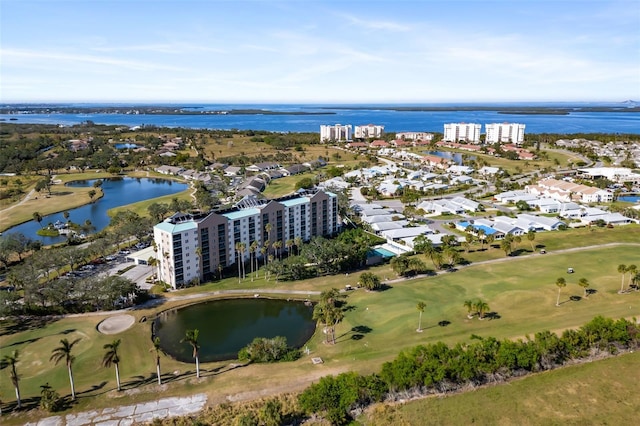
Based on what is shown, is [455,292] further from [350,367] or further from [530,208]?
[530,208]

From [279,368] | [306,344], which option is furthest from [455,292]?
[279,368]

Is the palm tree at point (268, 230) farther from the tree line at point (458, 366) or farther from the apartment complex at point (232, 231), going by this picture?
the tree line at point (458, 366)

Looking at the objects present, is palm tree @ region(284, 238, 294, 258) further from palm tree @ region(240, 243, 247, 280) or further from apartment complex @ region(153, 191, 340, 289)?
palm tree @ region(240, 243, 247, 280)

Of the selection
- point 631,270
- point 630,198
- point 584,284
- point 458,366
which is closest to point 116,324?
point 458,366

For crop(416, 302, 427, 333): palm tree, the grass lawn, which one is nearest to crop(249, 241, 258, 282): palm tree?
crop(416, 302, 427, 333): palm tree

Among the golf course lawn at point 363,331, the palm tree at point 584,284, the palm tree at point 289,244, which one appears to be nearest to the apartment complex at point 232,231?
the palm tree at point 289,244

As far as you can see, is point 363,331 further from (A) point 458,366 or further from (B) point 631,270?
(B) point 631,270
